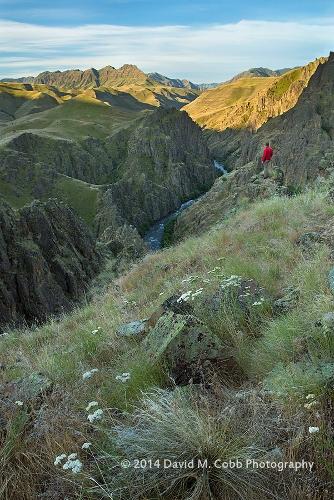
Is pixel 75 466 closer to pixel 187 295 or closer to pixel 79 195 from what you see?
pixel 187 295

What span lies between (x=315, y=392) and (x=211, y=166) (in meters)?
146

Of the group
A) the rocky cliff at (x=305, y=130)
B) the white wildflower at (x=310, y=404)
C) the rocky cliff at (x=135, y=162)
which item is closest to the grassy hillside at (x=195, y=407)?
the white wildflower at (x=310, y=404)

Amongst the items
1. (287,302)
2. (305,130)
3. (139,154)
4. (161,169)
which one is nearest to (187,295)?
(287,302)

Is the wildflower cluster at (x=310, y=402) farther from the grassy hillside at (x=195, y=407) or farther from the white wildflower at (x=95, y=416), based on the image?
the white wildflower at (x=95, y=416)

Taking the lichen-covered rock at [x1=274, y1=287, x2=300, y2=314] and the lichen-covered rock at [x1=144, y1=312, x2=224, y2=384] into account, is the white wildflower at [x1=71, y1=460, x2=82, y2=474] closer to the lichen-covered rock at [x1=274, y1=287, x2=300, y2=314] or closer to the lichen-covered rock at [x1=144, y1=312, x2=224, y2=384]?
the lichen-covered rock at [x1=144, y1=312, x2=224, y2=384]

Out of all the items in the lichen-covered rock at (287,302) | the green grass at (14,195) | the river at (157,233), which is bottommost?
the river at (157,233)

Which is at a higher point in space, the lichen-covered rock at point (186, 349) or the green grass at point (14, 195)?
the lichen-covered rock at point (186, 349)

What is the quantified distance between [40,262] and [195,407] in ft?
136

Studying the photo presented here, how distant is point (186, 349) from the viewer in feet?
Answer: 13.6

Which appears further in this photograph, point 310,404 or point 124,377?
point 124,377

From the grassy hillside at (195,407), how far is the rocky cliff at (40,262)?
31777 millimetres

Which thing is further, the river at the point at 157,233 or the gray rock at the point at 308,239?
Answer: the river at the point at 157,233

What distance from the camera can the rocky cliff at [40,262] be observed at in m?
40.0

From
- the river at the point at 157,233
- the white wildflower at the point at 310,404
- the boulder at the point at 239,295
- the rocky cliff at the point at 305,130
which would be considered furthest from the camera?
the river at the point at 157,233
